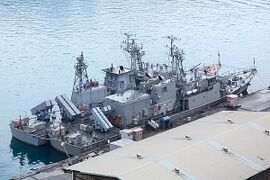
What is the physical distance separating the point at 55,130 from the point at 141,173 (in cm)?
2206

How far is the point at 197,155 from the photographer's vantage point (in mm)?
36906

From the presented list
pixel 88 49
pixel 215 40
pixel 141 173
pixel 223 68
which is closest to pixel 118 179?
pixel 141 173

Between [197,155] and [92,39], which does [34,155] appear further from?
[92,39]

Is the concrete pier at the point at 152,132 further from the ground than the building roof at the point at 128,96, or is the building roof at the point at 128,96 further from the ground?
the building roof at the point at 128,96

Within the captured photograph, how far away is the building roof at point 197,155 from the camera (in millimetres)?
34562

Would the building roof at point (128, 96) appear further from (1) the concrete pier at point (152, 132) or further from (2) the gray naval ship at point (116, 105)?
(1) the concrete pier at point (152, 132)

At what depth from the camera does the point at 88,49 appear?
93.4m

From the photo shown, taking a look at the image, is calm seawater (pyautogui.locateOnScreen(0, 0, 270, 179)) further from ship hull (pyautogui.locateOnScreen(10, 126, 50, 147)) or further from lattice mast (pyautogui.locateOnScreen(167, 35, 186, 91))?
lattice mast (pyautogui.locateOnScreen(167, 35, 186, 91))

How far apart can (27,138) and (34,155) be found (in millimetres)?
2061

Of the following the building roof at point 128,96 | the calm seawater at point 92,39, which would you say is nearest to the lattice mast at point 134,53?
the building roof at point 128,96

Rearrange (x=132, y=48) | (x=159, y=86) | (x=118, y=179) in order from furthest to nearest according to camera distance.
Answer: (x=132, y=48) < (x=159, y=86) < (x=118, y=179)

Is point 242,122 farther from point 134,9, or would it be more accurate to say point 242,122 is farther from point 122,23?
point 134,9

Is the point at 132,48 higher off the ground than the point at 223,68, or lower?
higher

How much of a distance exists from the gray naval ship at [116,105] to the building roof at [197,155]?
1259cm
